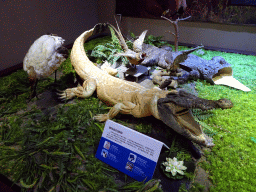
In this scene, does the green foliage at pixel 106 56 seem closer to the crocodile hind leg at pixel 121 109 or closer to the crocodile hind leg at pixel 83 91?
the crocodile hind leg at pixel 83 91

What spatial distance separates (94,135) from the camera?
253 centimetres

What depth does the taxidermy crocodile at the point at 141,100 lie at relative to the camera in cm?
210

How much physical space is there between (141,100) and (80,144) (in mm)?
Answer: 1083

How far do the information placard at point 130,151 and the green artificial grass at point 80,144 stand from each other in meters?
0.13

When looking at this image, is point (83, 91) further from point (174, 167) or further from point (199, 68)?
point (199, 68)

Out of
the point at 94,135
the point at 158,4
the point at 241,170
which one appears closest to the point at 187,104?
the point at 241,170

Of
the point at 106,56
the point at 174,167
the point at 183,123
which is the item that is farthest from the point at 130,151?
the point at 106,56

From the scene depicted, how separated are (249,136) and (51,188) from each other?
269cm

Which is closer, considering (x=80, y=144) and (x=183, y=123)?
(x=183, y=123)

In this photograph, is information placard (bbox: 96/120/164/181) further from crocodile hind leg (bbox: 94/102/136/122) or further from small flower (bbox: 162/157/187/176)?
crocodile hind leg (bbox: 94/102/136/122)

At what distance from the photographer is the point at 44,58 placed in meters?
2.89

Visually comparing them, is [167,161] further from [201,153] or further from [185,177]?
[201,153]

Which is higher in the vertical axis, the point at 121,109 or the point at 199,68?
the point at 199,68

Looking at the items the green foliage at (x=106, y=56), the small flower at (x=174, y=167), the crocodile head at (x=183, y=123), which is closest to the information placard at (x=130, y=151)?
the small flower at (x=174, y=167)
